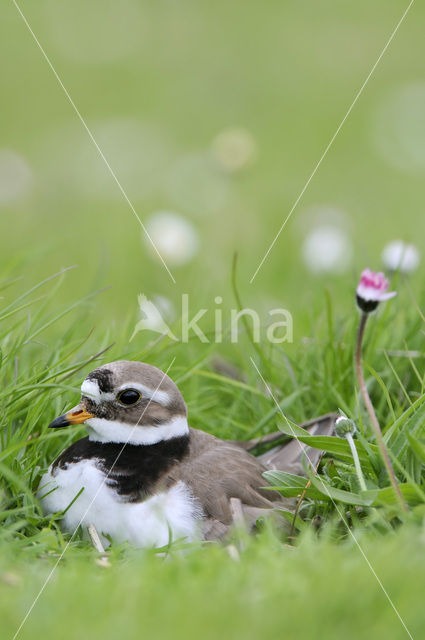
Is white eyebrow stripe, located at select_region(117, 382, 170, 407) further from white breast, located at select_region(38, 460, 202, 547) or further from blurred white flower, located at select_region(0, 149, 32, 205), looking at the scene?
blurred white flower, located at select_region(0, 149, 32, 205)

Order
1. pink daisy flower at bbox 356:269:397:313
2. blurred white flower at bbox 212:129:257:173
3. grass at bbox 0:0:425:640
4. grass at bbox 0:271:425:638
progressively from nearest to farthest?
1. grass at bbox 0:271:425:638
2. grass at bbox 0:0:425:640
3. pink daisy flower at bbox 356:269:397:313
4. blurred white flower at bbox 212:129:257:173

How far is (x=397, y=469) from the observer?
3.75 m

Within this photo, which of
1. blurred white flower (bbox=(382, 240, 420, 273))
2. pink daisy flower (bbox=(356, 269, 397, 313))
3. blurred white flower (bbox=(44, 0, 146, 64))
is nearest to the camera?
pink daisy flower (bbox=(356, 269, 397, 313))

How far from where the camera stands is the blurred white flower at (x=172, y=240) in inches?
290

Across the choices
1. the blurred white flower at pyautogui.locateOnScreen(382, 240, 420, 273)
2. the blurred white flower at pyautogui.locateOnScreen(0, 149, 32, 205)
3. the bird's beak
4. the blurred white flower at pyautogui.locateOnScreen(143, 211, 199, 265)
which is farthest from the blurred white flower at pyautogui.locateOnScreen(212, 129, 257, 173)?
the bird's beak

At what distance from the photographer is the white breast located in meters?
3.67

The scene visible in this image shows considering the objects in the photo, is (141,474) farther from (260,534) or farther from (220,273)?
(220,273)

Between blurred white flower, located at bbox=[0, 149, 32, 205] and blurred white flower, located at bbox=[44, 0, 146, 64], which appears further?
blurred white flower, located at bbox=[44, 0, 146, 64]

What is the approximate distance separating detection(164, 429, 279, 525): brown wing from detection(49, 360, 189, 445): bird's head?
191 millimetres

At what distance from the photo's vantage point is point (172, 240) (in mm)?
7402

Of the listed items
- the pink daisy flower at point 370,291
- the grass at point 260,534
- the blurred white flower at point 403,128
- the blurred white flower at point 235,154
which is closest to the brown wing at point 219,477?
the grass at point 260,534

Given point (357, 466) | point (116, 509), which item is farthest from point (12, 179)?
point (357, 466)

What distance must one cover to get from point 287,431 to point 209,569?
39.6 inches

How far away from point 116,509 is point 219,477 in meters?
0.53
